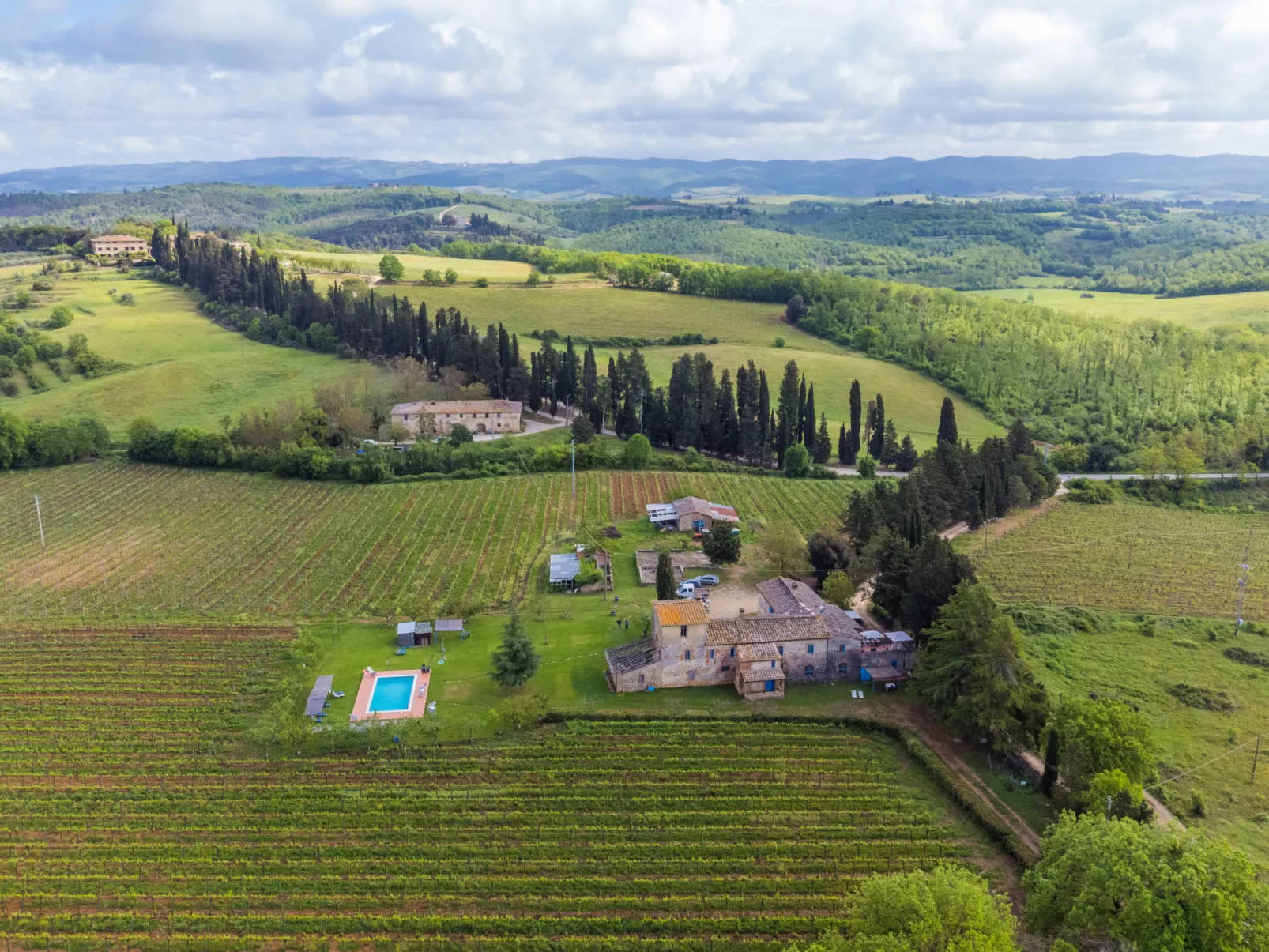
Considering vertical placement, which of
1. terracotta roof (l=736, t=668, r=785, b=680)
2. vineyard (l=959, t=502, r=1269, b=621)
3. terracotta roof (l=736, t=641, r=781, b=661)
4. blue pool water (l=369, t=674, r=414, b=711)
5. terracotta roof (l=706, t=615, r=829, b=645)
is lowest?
vineyard (l=959, t=502, r=1269, b=621)

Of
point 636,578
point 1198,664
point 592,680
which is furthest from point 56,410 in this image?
point 1198,664

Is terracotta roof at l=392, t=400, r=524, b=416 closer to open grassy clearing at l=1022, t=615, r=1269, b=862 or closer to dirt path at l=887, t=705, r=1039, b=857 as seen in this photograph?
open grassy clearing at l=1022, t=615, r=1269, b=862

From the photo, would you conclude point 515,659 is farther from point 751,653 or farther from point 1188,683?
point 1188,683

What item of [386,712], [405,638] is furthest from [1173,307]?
[386,712]

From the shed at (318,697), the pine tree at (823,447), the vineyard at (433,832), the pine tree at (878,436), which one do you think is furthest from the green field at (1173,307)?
the shed at (318,697)

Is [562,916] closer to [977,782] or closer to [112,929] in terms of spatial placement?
[112,929]

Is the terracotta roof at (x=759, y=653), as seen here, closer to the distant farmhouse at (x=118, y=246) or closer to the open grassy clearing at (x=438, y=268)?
the open grassy clearing at (x=438, y=268)

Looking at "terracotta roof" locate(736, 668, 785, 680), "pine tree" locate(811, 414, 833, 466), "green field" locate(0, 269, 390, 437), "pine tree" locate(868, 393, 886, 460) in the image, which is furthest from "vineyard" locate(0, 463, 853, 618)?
"green field" locate(0, 269, 390, 437)
